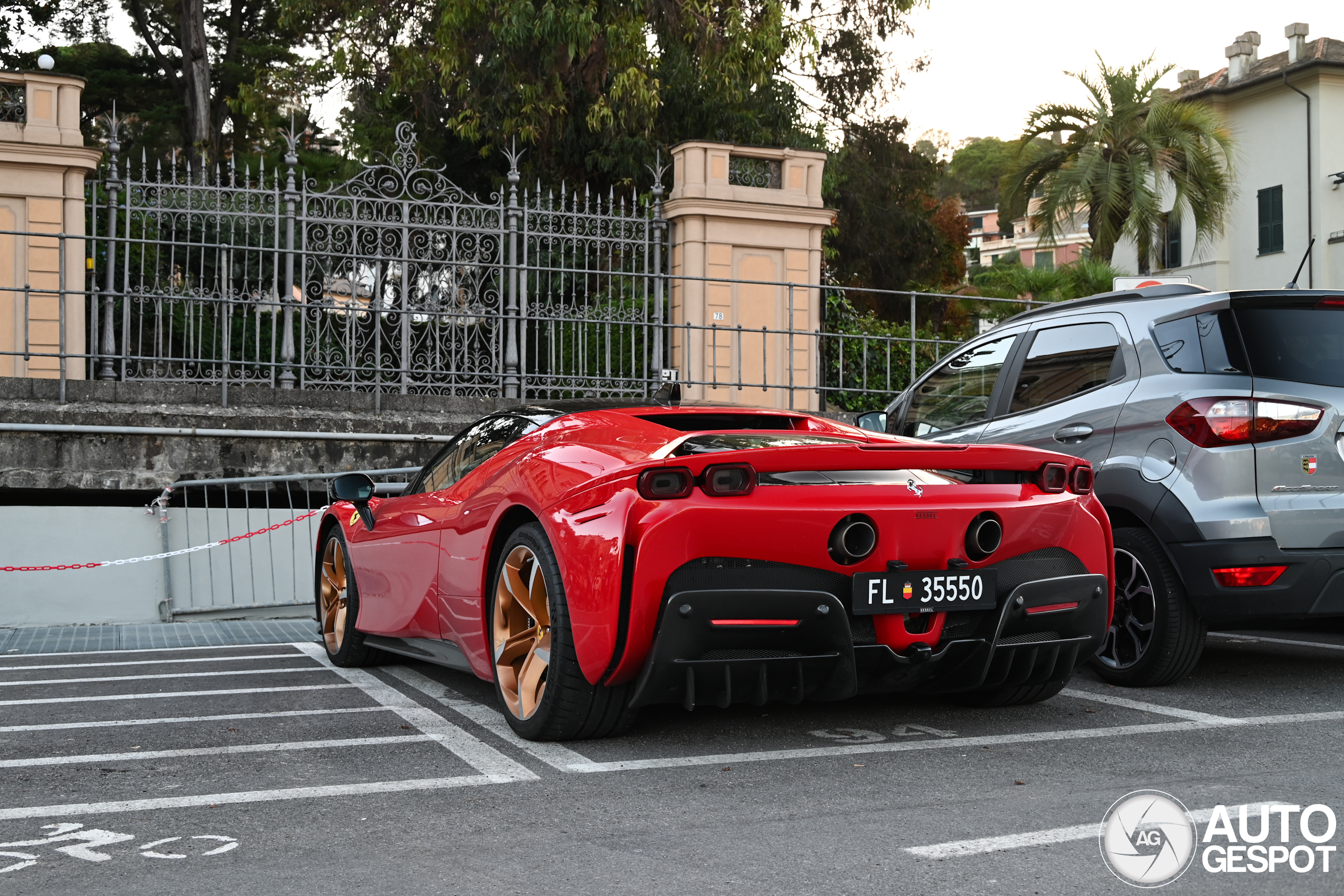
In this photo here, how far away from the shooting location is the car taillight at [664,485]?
4039mm

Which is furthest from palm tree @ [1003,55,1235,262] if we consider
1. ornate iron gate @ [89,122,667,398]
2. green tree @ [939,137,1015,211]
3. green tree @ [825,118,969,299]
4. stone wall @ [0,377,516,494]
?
green tree @ [939,137,1015,211]

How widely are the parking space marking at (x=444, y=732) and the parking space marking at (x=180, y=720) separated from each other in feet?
0.48

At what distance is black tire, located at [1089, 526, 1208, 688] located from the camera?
534cm

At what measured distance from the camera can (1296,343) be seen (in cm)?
520

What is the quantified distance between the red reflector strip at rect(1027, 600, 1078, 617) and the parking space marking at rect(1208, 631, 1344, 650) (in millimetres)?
3180

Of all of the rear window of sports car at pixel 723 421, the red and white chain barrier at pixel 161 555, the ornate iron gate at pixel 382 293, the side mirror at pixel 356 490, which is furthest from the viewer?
the ornate iron gate at pixel 382 293

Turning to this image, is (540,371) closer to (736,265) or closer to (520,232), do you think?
(520,232)

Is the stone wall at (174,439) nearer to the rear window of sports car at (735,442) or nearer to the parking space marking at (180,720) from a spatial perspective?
the parking space marking at (180,720)

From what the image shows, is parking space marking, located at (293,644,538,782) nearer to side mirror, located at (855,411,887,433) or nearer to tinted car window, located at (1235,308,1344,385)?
side mirror, located at (855,411,887,433)

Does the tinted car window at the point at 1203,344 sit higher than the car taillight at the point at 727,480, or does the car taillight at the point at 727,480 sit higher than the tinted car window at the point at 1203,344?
the tinted car window at the point at 1203,344

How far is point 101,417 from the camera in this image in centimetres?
961

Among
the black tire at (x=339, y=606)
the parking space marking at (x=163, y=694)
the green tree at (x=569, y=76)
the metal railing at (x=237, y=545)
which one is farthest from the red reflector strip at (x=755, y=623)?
the green tree at (x=569, y=76)

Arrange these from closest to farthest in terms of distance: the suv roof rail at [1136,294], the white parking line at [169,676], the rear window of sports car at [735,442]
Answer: the rear window of sports car at [735,442]
the suv roof rail at [1136,294]
the white parking line at [169,676]

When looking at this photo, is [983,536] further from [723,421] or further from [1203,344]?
[1203,344]
